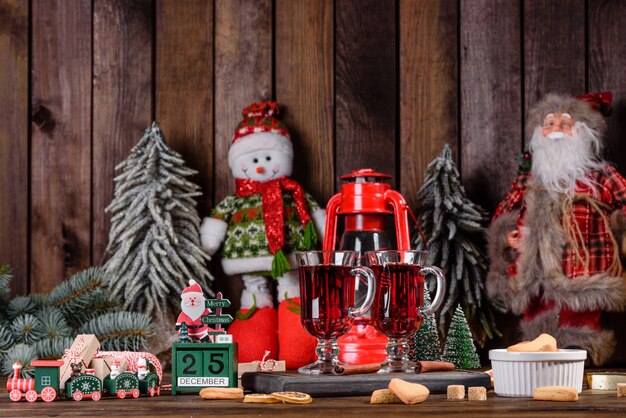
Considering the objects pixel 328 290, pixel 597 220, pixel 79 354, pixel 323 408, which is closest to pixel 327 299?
pixel 328 290

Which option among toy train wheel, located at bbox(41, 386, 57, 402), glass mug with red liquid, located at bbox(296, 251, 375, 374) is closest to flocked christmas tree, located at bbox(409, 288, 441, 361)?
glass mug with red liquid, located at bbox(296, 251, 375, 374)

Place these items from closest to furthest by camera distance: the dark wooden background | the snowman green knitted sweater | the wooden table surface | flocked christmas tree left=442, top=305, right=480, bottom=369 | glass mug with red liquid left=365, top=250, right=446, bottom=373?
1. the wooden table surface
2. glass mug with red liquid left=365, top=250, right=446, bottom=373
3. flocked christmas tree left=442, top=305, right=480, bottom=369
4. the snowman green knitted sweater
5. the dark wooden background

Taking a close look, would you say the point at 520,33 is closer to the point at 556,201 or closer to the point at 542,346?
the point at 556,201

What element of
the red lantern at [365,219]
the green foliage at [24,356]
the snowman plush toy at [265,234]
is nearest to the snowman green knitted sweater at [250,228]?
the snowman plush toy at [265,234]

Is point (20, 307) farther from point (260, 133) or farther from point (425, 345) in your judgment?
point (425, 345)

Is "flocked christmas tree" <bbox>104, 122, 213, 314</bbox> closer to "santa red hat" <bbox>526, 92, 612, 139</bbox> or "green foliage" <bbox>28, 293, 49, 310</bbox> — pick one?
"green foliage" <bbox>28, 293, 49, 310</bbox>

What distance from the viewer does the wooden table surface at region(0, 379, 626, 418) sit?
41.2 inches

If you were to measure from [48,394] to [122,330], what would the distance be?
1.93 feet

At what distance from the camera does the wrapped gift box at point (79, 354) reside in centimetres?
120

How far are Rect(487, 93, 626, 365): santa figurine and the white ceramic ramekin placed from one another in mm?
675

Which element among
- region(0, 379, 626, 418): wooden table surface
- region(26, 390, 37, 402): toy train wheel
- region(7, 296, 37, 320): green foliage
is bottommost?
A: region(0, 379, 626, 418): wooden table surface

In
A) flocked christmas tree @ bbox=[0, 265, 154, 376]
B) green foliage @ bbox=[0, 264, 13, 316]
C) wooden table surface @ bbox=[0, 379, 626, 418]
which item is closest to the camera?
wooden table surface @ bbox=[0, 379, 626, 418]

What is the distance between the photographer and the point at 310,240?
1946 millimetres

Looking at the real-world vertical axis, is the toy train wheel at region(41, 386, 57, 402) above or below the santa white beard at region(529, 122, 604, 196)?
below
